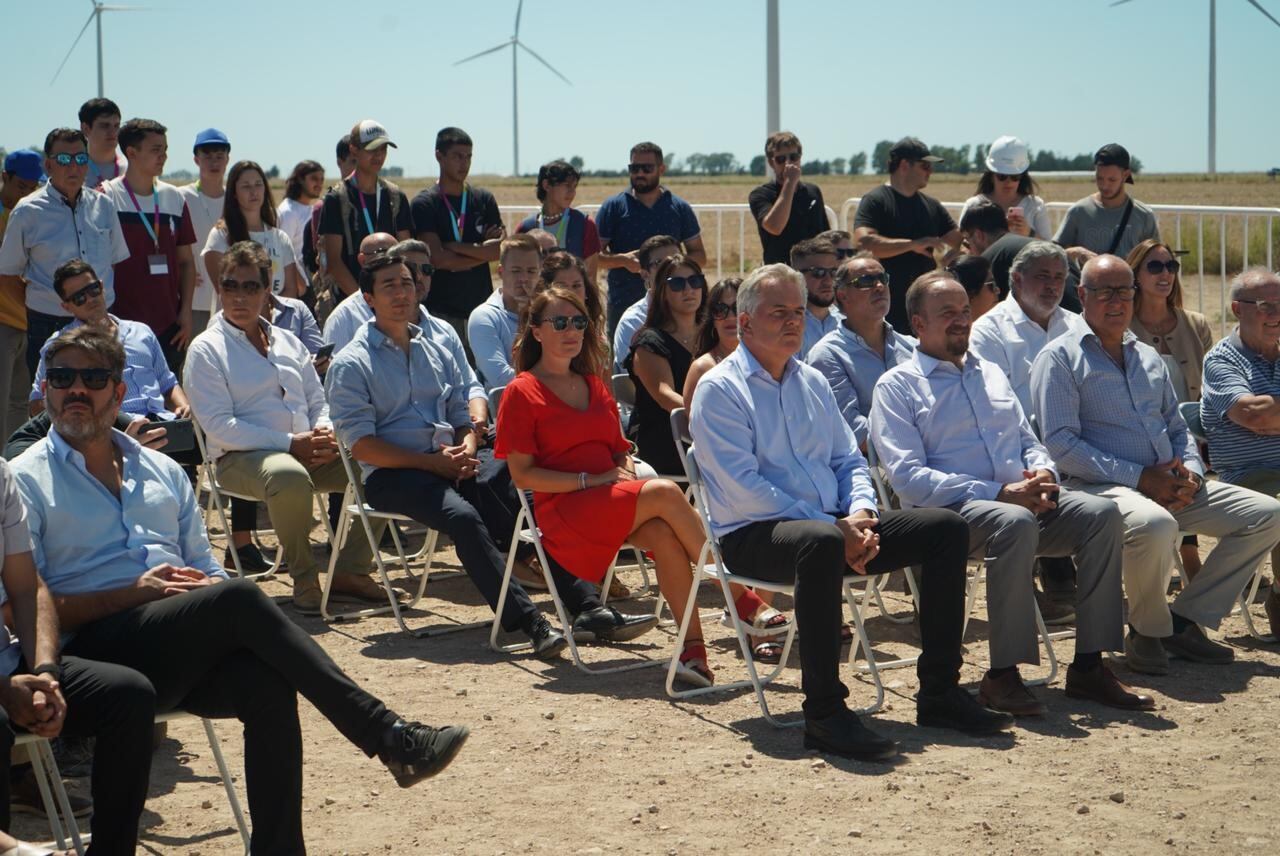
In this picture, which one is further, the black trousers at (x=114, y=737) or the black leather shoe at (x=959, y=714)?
the black leather shoe at (x=959, y=714)

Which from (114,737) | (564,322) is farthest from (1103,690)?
(114,737)

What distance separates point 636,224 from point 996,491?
17.5 feet

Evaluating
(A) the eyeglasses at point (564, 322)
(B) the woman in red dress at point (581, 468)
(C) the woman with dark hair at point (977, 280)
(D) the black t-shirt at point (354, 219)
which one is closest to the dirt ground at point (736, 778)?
(B) the woman in red dress at point (581, 468)

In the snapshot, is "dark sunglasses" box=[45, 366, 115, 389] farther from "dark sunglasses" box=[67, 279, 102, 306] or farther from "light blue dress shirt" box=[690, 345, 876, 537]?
"dark sunglasses" box=[67, 279, 102, 306]

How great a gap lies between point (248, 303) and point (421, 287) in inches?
46.4

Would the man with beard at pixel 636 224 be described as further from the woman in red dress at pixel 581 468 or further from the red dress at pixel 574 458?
the red dress at pixel 574 458

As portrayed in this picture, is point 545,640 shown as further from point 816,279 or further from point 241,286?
point 816,279

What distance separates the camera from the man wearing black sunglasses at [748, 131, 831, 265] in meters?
11.2

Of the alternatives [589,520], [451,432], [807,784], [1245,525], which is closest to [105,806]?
[807,784]

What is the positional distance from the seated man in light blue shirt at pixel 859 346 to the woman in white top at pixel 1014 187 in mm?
3489

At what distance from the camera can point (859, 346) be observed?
24.9ft

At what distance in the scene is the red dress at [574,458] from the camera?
6.67 metres

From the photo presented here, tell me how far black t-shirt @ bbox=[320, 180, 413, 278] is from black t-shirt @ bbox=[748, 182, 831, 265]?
2623 mm

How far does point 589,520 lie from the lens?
670 cm
